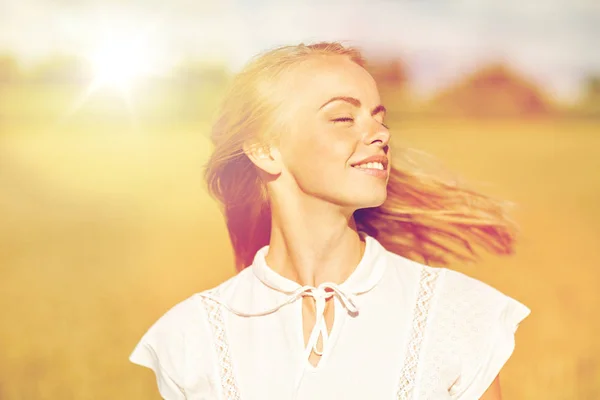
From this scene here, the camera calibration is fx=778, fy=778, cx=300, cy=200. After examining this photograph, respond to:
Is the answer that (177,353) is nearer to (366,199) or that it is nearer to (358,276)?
(358,276)

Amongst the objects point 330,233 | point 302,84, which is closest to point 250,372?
point 330,233

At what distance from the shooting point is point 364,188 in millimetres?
1615

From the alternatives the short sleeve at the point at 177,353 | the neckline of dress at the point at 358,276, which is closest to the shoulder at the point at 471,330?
the neckline of dress at the point at 358,276

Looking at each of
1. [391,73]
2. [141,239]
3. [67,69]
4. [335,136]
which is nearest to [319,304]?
[335,136]

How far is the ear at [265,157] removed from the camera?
5.59 ft

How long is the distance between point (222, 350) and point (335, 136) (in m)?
0.52

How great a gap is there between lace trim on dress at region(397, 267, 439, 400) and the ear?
40cm

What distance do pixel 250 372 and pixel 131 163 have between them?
658 millimetres

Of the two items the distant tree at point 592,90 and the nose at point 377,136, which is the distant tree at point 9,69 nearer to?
the nose at point 377,136

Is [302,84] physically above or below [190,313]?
above

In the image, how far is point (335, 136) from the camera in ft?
5.33

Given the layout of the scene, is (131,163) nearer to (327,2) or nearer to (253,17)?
(253,17)

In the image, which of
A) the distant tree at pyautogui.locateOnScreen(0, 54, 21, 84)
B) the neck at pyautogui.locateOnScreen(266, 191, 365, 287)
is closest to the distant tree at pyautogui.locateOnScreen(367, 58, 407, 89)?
the neck at pyautogui.locateOnScreen(266, 191, 365, 287)

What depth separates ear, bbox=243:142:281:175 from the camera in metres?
1.71
